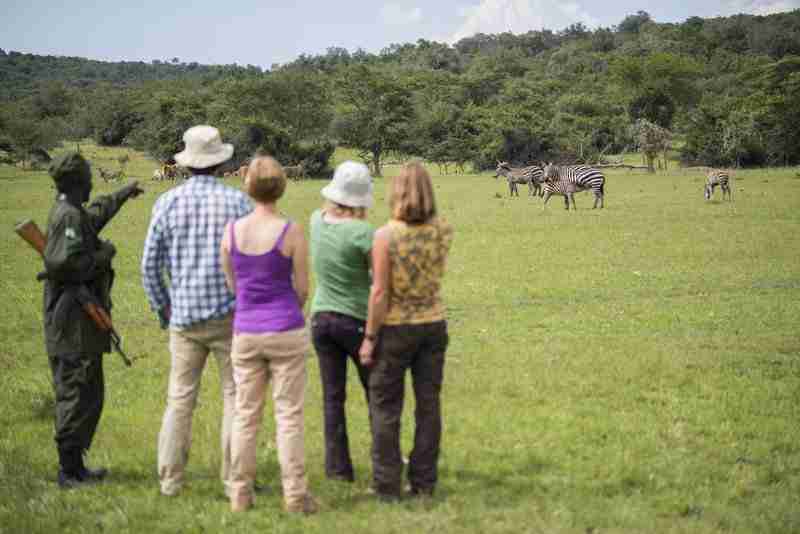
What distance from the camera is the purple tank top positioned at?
4938 millimetres

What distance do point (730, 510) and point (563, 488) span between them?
1.04 meters

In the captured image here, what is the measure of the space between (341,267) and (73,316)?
179cm

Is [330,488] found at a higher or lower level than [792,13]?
lower

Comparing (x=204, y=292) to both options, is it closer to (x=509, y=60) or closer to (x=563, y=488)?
(x=563, y=488)

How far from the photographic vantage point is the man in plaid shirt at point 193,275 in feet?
17.2

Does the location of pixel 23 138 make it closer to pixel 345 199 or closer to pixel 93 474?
pixel 93 474

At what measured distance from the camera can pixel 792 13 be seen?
152 meters

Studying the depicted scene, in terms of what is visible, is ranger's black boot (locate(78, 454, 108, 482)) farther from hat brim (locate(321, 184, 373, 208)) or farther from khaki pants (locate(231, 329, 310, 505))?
hat brim (locate(321, 184, 373, 208))

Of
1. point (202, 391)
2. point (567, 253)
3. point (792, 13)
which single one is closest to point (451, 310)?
point (202, 391)

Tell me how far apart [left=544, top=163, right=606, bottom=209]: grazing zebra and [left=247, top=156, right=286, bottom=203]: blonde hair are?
2605cm

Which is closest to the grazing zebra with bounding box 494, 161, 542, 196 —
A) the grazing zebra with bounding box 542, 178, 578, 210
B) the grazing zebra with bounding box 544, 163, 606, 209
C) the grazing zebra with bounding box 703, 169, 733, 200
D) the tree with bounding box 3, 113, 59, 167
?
the grazing zebra with bounding box 544, 163, 606, 209

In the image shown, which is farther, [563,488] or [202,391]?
[202,391]

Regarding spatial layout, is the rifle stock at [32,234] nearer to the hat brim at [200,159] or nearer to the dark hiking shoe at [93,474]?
the hat brim at [200,159]

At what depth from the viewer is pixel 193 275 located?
527cm
